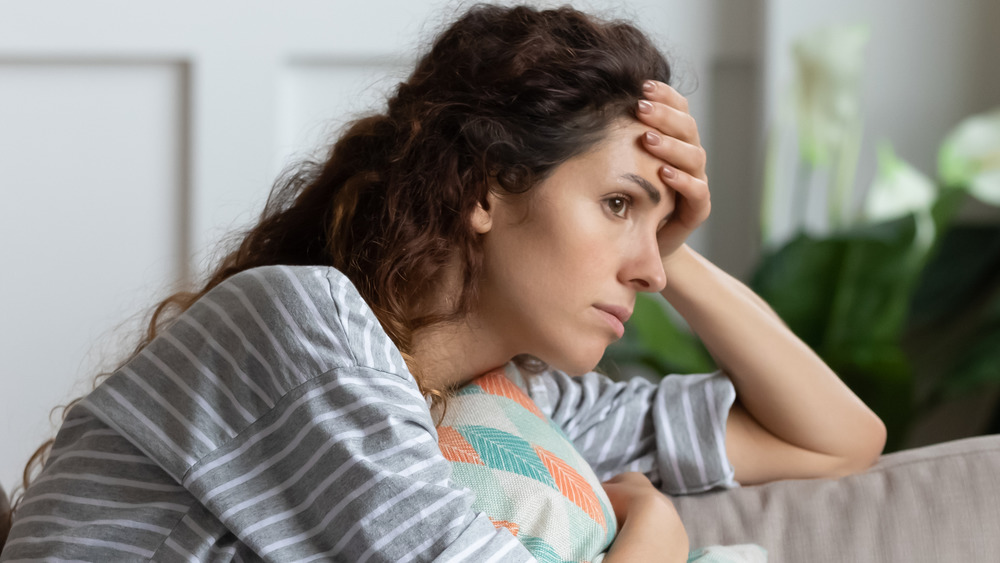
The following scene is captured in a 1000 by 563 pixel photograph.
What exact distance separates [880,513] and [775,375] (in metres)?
0.18

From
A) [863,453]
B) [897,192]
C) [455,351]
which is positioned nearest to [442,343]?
[455,351]

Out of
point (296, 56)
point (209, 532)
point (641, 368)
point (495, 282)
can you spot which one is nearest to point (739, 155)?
point (641, 368)

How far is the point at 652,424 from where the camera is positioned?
106 cm

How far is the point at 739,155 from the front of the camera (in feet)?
6.66

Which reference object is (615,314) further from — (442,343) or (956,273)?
(956,273)

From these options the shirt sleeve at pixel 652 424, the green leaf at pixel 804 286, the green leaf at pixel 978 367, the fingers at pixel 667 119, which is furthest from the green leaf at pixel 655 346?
the fingers at pixel 667 119

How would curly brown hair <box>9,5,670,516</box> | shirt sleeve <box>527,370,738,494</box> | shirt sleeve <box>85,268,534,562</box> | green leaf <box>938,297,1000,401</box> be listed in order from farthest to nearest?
green leaf <box>938,297,1000,401</box>
shirt sleeve <box>527,370,738,494</box>
curly brown hair <box>9,5,670,516</box>
shirt sleeve <box>85,268,534,562</box>

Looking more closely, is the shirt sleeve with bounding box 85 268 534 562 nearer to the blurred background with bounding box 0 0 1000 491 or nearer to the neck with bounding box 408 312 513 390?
the neck with bounding box 408 312 513 390

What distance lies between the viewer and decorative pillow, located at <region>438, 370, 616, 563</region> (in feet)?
2.54

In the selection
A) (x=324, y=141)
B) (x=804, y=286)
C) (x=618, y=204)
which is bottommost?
(x=804, y=286)

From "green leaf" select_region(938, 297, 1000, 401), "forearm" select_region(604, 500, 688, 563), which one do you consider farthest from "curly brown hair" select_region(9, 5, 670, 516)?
"green leaf" select_region(938, 297, 1000, 401)

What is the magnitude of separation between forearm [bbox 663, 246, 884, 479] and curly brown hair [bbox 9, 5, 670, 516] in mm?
241

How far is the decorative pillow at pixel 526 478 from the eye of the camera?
775mm

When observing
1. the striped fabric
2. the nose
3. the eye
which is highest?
the eye
